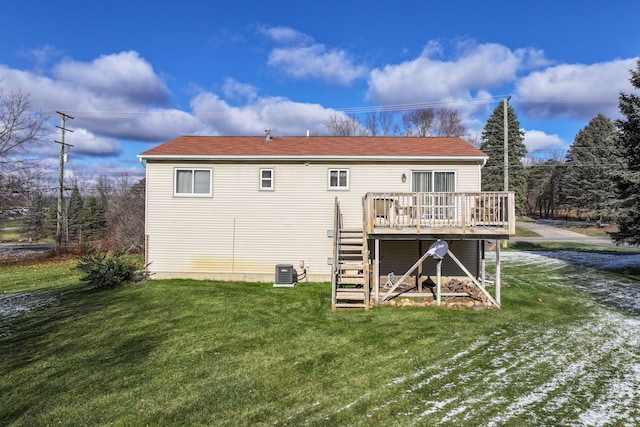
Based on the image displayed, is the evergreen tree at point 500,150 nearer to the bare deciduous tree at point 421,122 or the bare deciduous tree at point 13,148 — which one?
the bare deciduous tree at point 421,122

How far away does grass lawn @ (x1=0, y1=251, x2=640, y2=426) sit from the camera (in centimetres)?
443

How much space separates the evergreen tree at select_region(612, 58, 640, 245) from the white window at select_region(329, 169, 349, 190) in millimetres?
9898

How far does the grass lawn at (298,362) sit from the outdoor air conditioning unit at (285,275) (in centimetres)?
136

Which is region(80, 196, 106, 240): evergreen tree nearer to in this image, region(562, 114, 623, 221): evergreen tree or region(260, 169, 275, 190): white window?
region(260, 169, 275, 190): white window

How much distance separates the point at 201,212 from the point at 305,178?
395 centimetres

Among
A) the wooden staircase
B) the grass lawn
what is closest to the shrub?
the grass lawn

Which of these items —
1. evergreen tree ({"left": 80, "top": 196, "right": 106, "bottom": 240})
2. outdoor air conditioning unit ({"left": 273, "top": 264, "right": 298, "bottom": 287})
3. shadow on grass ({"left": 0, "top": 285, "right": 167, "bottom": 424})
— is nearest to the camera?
shadow on grass ({"left": 0, "top": 285, "right": 167, "bottom": 424})

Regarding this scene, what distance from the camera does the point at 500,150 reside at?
1407 inches

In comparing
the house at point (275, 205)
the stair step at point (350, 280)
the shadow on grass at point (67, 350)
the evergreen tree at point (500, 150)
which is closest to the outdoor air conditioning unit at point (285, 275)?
the house at point (275, 205)

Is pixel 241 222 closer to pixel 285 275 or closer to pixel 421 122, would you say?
pixel 285 275

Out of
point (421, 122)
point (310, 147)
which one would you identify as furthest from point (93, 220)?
point (421, 122)

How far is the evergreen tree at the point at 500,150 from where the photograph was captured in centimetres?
3622

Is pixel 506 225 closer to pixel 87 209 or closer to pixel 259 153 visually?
pixel 259 153

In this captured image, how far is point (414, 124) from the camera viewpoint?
115 feet
